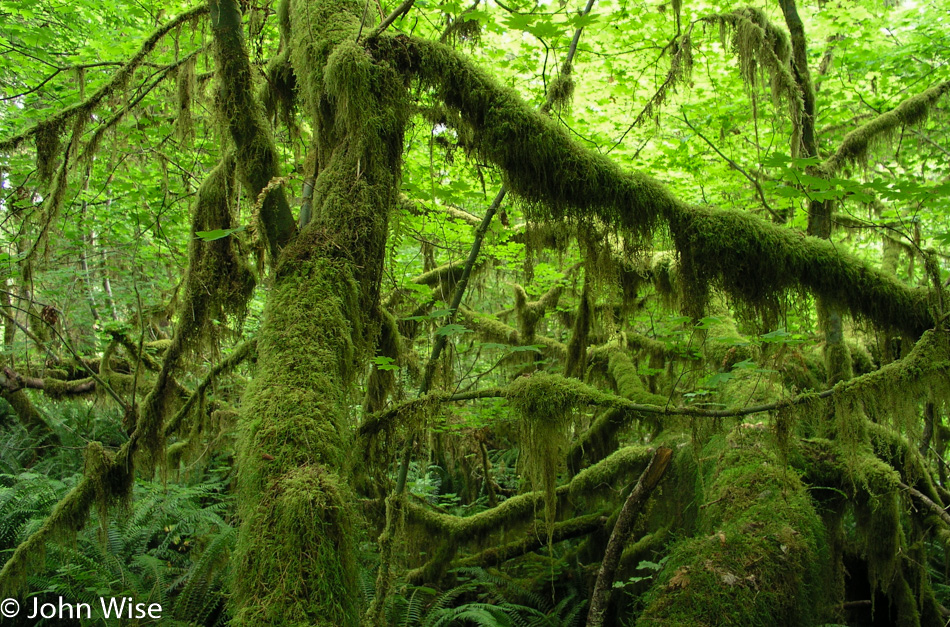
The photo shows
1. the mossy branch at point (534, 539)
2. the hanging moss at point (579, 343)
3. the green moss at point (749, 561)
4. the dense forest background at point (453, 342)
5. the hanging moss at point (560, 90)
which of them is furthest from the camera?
the hanging moss at point (579, 343)

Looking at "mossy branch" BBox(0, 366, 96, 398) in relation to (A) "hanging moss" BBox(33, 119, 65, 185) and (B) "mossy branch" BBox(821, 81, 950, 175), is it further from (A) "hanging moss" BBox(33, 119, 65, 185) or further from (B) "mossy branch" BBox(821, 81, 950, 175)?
(B) "mossy branch" BBox(821, 81, 950, 175)

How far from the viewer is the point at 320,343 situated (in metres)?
1.92

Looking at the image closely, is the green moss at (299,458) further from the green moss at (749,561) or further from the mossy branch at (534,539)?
the mossy branch at (534,539)

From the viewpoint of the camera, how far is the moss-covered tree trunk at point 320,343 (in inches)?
55.6

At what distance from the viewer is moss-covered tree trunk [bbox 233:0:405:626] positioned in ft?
4.64

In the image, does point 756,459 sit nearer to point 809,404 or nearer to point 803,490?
point 803,490

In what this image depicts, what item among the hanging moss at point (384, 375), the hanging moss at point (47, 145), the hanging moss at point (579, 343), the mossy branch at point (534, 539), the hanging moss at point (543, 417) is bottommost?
the mossy branch at point (534, 539)

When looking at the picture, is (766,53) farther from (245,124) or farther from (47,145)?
(47,145)

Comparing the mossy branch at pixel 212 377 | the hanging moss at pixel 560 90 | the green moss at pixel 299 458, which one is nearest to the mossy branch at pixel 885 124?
the hanging moss at pixel 560 90

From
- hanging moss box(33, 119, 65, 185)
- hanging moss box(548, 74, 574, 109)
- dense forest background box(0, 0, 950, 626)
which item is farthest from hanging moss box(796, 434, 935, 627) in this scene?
hanging moss box(33, 119, 65, 185)

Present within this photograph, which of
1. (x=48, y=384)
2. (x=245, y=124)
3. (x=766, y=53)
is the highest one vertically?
(x=766, y=53)

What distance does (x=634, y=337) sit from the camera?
22.8 ft

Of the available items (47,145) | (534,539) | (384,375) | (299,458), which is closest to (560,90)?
(384,375)

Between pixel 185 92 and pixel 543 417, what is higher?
pixel 185 92
